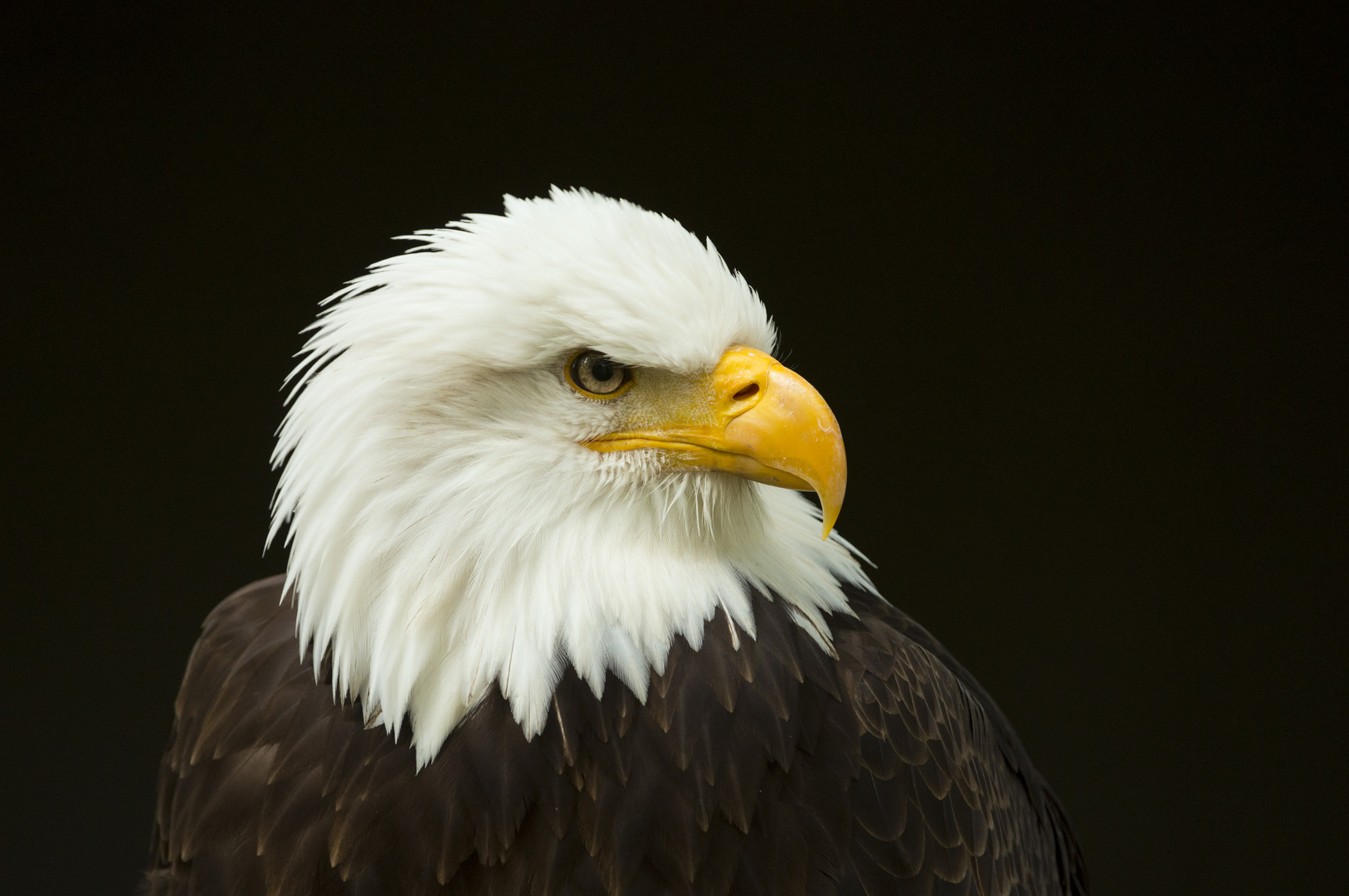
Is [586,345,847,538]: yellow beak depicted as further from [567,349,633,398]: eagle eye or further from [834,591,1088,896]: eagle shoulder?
[834,591,1088,896]: eagle shoulder

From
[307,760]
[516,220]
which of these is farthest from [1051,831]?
[516,220]

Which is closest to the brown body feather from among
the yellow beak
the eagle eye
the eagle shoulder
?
the eagle shoulder

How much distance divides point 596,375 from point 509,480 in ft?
0.58

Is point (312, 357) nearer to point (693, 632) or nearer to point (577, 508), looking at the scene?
point (577, 508)

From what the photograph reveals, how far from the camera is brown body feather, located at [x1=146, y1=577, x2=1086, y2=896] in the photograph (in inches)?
59.1

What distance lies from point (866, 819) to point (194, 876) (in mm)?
1015

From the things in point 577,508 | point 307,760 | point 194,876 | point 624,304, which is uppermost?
point 624,304

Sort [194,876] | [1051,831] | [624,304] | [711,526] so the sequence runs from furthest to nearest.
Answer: [1051,831] → [194,876] → [711,526] → [624,304]

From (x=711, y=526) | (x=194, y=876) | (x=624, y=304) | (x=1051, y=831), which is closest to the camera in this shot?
(x=624, y=304)

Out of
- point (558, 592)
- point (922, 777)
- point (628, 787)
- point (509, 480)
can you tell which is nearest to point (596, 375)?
point (509, 480)

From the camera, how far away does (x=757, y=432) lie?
1448 millimetres

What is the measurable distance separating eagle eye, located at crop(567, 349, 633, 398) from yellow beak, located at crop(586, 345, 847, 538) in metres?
0.06

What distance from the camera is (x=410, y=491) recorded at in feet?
4.78

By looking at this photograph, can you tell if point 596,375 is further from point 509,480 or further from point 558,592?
point 558,592
